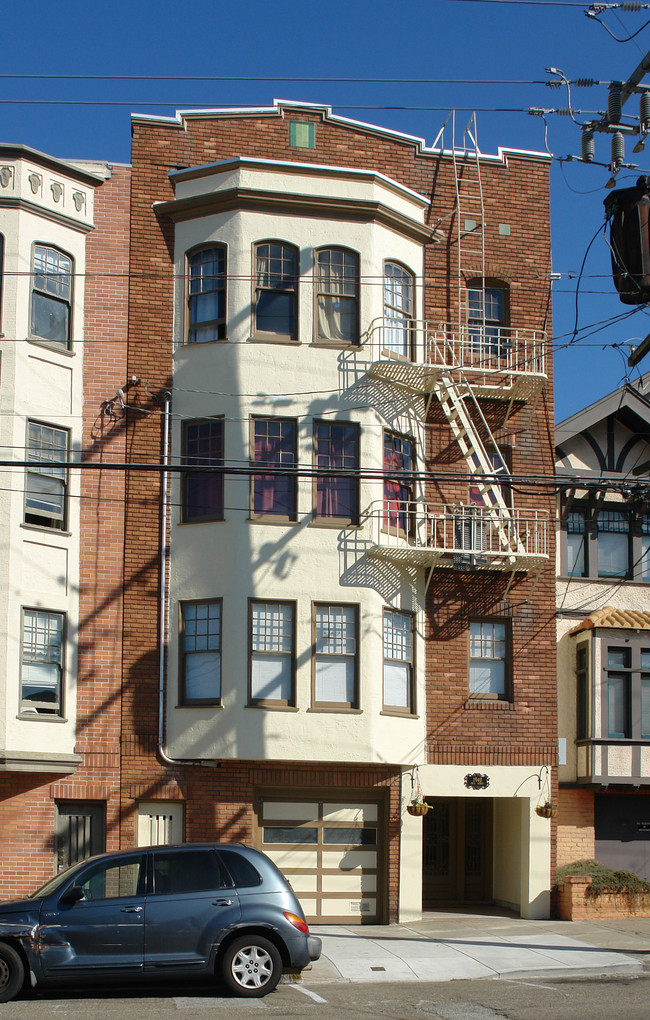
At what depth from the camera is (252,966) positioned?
13.1 metres

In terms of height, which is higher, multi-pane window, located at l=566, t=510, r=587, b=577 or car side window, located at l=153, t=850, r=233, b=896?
multi-pane window, located at l=566, t=510, r=587, b=577

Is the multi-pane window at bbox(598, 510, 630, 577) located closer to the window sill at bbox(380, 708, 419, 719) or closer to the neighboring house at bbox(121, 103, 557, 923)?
the neighboring house at bbox(121, 103, 557, 923)

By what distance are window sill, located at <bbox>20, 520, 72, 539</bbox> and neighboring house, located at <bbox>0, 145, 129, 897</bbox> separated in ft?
0.07

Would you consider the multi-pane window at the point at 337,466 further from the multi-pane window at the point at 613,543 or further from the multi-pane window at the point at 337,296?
the multi-pane window at the point at 613,543

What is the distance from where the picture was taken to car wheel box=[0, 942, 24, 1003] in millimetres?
12516

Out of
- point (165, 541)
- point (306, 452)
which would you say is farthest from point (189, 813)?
point (306, 452)

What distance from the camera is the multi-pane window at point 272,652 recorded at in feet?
65.8

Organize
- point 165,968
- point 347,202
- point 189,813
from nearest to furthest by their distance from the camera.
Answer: point 165,968, point 189,813, point 347,202

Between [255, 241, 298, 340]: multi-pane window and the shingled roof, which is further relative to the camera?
the shingled roof

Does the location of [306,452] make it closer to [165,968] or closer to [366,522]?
[366,522]

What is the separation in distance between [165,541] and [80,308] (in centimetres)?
443

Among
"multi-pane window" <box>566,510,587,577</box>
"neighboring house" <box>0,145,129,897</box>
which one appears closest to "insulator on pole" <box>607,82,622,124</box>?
"multi-pane window" <box>566,510,587,577</box>

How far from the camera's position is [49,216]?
21.1 metres

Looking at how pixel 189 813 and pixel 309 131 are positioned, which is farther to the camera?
pixel 309 131
